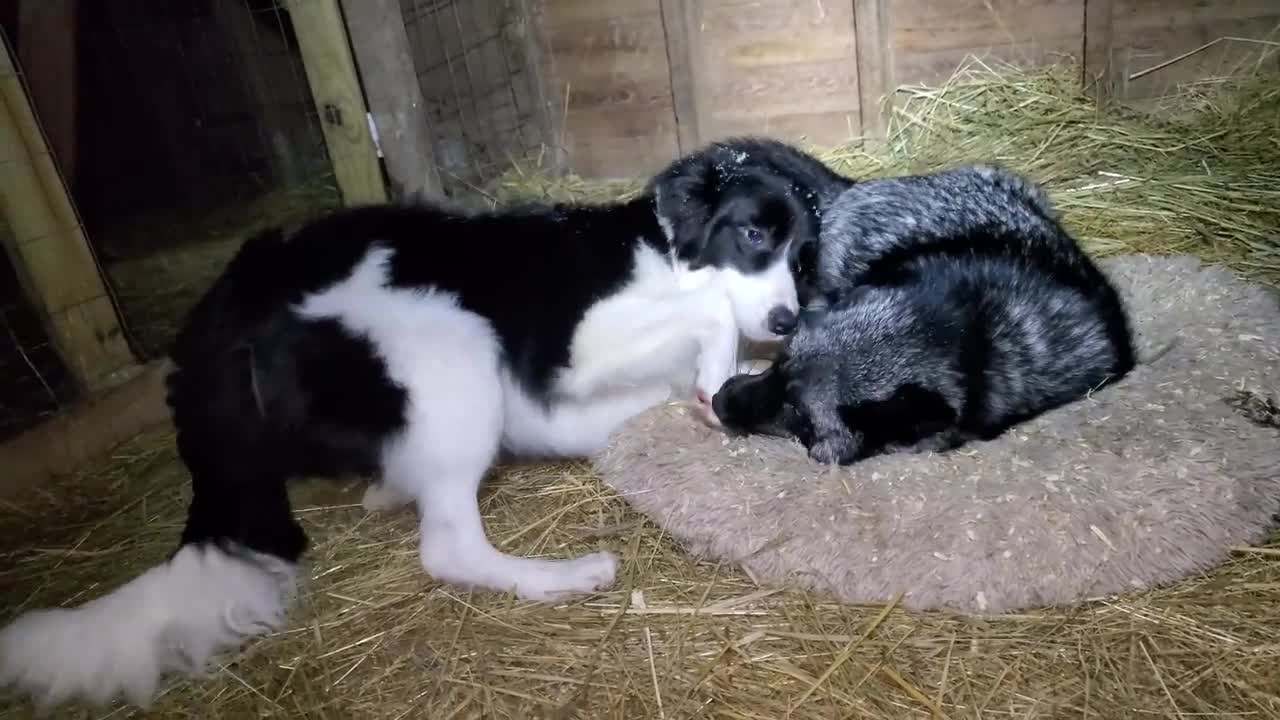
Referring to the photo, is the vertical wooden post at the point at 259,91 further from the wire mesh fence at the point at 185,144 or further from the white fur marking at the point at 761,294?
the white fur marking at the point at 761,294

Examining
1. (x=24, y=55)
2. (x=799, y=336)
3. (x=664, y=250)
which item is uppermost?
(x=24, y=55)

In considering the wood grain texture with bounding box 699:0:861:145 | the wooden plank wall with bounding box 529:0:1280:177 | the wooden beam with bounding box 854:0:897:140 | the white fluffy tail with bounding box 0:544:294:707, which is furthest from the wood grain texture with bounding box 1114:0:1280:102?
Result: the white fluffy tail with bounding box 0:544:294:707

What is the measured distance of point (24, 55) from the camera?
3859 mm

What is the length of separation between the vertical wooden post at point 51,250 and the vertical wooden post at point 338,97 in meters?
1.32

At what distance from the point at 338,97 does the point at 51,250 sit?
160cm

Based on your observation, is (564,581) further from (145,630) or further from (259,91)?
(259,91)

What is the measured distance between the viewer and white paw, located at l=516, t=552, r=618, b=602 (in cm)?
284

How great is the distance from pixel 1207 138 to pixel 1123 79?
760 millimetres

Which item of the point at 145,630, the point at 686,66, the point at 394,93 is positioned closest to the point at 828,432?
the point at 145,630

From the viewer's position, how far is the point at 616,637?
264cm

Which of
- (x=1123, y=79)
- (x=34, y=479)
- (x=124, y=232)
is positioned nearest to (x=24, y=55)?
(x=124, y=232)

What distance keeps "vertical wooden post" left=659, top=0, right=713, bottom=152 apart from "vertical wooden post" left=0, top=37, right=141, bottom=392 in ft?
12.5

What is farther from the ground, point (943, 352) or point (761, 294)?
point (761, 294)

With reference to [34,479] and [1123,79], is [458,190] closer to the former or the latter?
[34,479]
